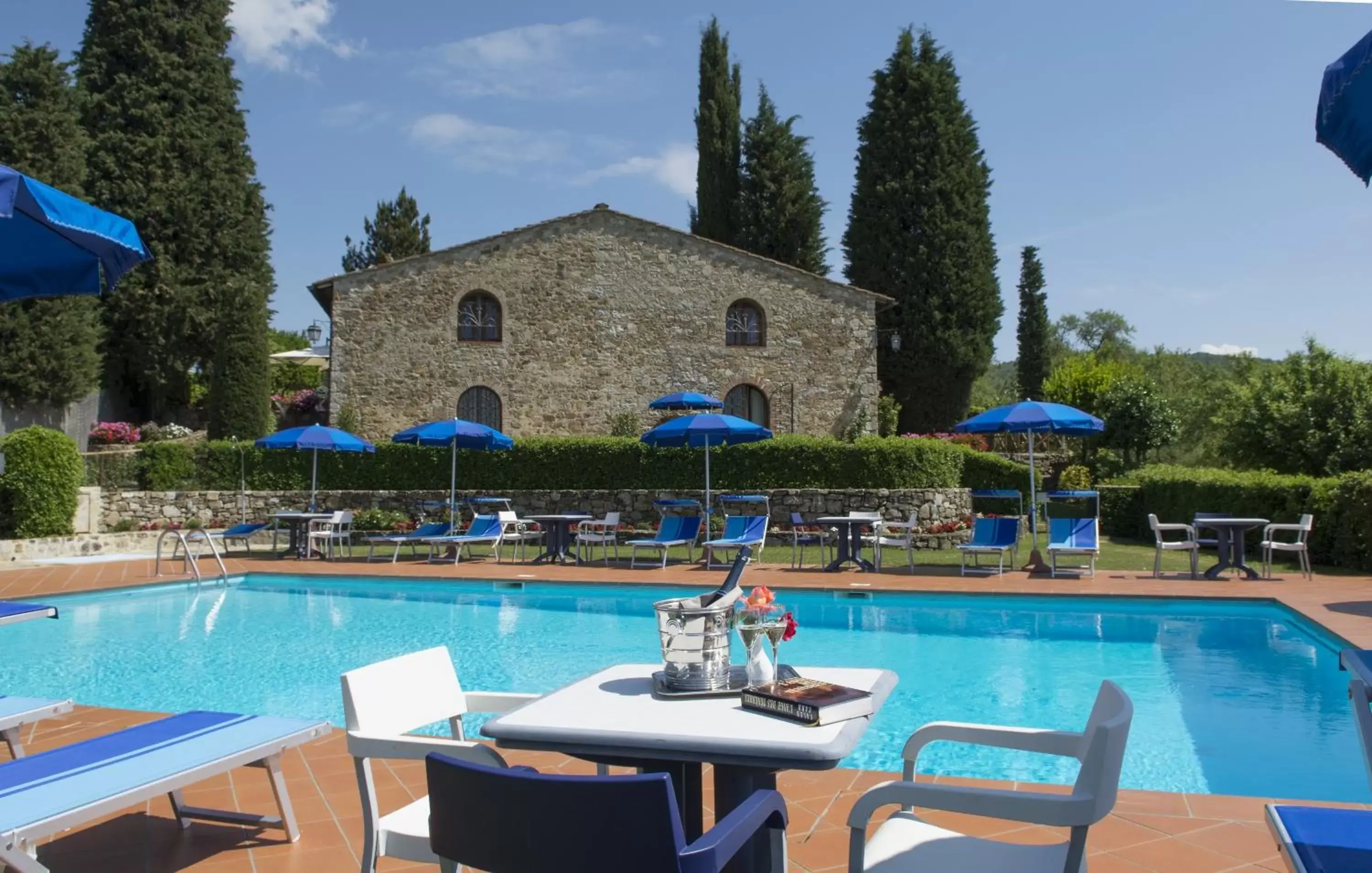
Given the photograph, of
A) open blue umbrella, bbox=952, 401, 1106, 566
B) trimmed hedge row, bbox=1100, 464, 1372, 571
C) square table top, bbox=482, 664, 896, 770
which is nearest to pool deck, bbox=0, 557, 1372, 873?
square table top, bbox=482, 664, 896, 770

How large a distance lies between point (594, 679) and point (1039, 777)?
2.93 m

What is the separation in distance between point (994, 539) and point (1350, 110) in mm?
9579

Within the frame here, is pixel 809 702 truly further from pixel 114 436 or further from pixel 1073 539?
pixel 114 436

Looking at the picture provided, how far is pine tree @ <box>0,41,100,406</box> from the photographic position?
20.3 metres

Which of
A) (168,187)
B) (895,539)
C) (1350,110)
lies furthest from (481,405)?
(1350,110)

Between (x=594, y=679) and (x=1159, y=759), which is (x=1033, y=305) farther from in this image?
(x=594, y=679)

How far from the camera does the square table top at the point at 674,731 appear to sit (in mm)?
1986

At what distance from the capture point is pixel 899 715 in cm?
582

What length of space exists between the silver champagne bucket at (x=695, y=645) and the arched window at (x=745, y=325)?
20512 mm

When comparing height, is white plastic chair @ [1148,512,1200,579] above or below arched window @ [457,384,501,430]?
below

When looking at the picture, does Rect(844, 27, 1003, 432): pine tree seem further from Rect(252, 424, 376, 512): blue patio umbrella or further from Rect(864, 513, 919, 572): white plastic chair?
Rect(252, 424, 376, 512): blue patio umbrella

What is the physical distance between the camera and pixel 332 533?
14688mm

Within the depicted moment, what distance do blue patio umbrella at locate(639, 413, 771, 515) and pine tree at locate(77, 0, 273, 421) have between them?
1379 centimetres

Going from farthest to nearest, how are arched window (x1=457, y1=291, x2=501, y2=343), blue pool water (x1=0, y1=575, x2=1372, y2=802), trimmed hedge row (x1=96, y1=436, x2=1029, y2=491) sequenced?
arched window (x1=457, y1=291, x2=501, y2=343)
trimmed hedge row (x1=96, y1=436, x2=1029, y2=491)
blue pool water (x1=0, y1=575, x2=1372, y2=802)
